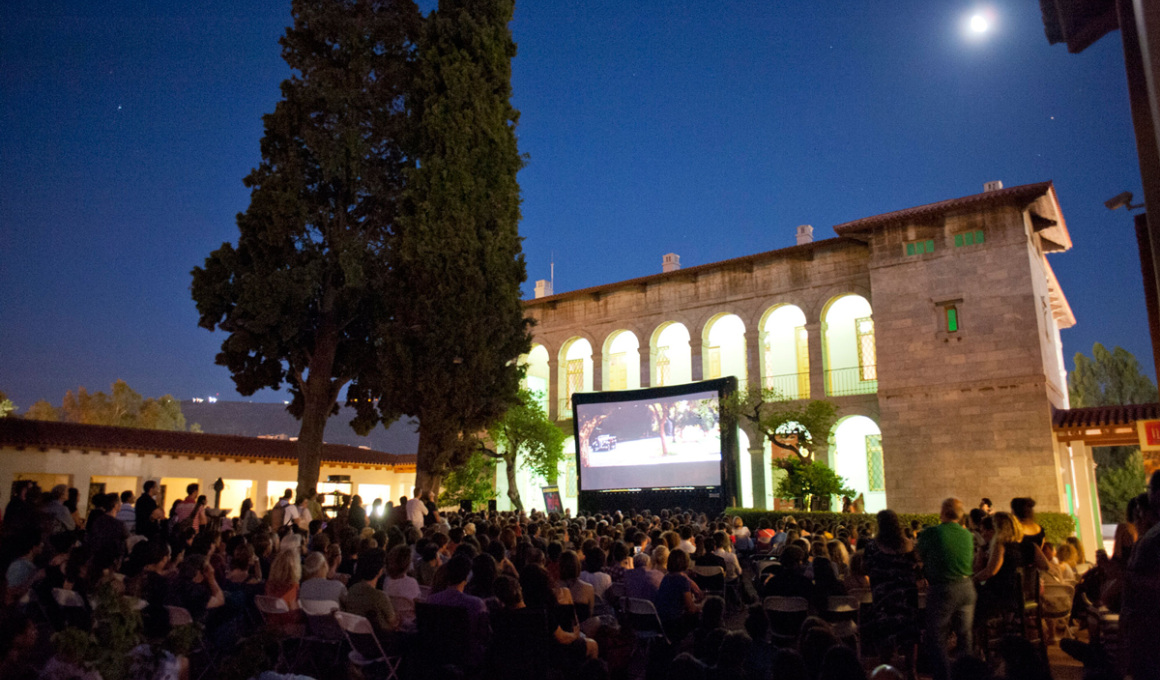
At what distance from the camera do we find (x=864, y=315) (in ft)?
80.8

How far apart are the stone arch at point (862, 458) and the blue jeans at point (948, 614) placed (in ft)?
63.4

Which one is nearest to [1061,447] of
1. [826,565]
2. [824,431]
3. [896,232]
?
[824,431]

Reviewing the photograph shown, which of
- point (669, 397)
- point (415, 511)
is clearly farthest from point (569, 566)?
point (669, 397)

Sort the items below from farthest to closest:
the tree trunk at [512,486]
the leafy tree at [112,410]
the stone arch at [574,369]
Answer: the leafy tree at [112,410] < the stone arch at [574,369] < the tree trunk at [512,486]

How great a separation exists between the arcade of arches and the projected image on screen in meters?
1.52

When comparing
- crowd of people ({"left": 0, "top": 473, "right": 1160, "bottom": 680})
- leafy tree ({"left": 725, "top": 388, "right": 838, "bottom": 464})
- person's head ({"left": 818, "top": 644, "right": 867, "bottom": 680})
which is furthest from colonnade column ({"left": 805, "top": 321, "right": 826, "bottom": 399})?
person's head ({"left": 818, "top": 644, "right": 867, "bottom": 680})

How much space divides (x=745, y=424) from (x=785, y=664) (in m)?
20.9

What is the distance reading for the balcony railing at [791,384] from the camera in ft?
79.0

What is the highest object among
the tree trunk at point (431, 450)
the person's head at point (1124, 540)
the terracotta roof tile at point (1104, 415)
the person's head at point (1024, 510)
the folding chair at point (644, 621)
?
the terracotta roof tile at point (1104, 415)

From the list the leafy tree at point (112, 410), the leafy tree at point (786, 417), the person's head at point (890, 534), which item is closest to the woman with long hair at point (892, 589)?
the person's head at point (890, 534)

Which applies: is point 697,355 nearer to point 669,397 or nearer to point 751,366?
point 751,366

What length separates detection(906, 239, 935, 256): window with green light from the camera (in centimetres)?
2072

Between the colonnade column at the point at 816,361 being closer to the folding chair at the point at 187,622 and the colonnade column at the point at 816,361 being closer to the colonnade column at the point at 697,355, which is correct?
the colonnade column at the point at 697,355

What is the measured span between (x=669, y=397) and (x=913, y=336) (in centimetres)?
768
